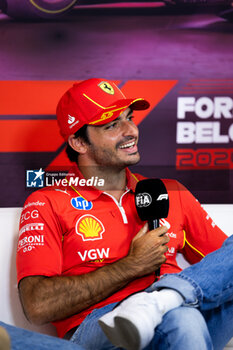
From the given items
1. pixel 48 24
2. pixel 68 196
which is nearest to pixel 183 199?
pixel 68 196

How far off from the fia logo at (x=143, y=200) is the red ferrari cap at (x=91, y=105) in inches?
15.1

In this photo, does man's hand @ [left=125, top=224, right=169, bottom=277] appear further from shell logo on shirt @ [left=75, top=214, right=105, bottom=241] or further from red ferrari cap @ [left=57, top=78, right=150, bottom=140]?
red ferrari cap @ [left=57, top=78, right=150, bottom=140]

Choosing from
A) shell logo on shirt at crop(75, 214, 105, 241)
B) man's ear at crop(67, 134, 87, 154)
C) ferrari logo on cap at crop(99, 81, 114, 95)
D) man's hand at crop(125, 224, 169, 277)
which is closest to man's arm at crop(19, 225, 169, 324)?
man's hand at crop(125, 224, 169, 277)

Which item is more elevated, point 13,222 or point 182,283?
point 182,283

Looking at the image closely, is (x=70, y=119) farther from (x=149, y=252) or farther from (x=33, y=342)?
(x=33, y=342)

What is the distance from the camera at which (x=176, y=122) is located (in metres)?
2.68

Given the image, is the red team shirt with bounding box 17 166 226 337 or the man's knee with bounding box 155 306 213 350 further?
the red team shirt with bounding box 17 166 226 337

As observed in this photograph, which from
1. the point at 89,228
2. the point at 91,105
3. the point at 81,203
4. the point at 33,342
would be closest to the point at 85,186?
the point at 81,203

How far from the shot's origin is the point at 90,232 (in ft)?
5.98

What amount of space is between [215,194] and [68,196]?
1060 millimetres

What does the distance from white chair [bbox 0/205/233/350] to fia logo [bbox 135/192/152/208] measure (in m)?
0.42

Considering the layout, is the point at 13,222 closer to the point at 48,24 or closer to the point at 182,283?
the point at 182,283

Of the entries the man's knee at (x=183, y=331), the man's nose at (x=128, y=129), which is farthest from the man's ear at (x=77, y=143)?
the man's knee at (x=183, y=331)

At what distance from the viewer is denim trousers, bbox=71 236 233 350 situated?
4.34ft
